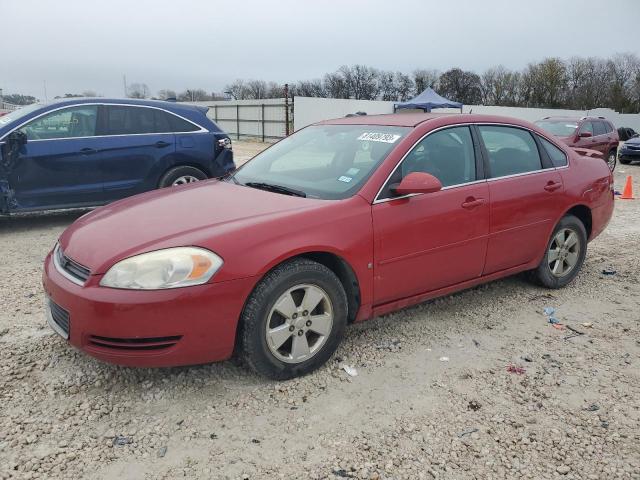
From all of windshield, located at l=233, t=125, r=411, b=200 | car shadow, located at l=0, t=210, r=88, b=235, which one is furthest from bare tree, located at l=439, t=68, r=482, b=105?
windshield, located at l=233, t=125, r=411, b=200

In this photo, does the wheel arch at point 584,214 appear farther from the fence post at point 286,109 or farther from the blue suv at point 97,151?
the fence post at point 286,109

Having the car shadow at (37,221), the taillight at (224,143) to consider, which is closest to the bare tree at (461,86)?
the taillight at (224,143)

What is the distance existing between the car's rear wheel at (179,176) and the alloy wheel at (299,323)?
465cm

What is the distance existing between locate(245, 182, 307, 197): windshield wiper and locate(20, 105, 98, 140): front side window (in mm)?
3878

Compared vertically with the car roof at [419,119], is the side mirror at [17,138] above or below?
below

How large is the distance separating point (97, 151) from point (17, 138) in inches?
34.8

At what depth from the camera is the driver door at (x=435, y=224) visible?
3438 mm

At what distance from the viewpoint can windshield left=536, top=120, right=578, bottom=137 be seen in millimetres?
13336

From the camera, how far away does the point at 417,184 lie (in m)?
3.39

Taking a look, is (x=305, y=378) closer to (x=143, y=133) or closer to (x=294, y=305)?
(x=294, y=305)

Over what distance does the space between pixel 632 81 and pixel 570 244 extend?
228ft

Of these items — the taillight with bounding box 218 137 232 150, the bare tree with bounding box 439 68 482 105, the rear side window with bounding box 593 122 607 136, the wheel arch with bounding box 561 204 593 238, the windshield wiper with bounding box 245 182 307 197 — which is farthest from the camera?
the bare tree with bounding box 439 68 482 105

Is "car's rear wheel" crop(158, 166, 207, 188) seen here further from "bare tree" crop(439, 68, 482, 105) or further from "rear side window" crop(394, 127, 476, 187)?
"bare tree" crop(439, 68, 482, 105)

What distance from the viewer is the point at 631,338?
385 cm
